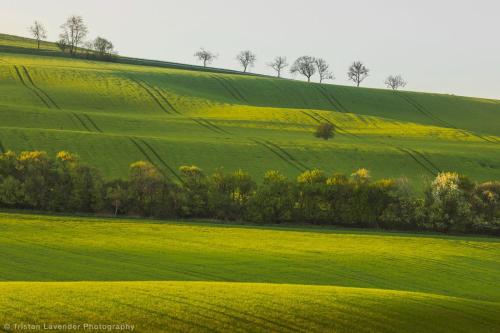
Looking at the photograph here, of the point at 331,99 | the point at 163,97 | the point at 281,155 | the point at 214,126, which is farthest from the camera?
the point at 331,99

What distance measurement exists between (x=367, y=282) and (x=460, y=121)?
8888 cm

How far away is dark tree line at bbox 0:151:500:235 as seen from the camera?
161ft

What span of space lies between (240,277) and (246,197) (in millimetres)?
22132

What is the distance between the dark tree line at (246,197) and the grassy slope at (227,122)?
9446 mm

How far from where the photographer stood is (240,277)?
1190 inches

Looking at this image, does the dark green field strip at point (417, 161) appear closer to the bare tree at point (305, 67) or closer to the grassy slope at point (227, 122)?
the grassy slope at point (227, 122)

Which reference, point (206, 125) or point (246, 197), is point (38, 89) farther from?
point (246, 197)

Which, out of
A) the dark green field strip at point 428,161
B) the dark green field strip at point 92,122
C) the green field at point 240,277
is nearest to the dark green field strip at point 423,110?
the dark green field strip at point 428,161

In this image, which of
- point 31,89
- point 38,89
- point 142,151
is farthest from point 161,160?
point 38,89

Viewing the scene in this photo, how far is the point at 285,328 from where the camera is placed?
719 inches

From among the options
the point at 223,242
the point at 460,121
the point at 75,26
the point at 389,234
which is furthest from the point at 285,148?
the point at 75,26

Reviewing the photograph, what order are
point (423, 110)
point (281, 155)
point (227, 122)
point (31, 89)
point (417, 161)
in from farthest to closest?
point (423, 110)
point (31, 89)
point (227, 122)
point (417, 161)
point (281, 155)

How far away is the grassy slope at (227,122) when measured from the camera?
6819 centimetres

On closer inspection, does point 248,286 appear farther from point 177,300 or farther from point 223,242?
point 223,242
